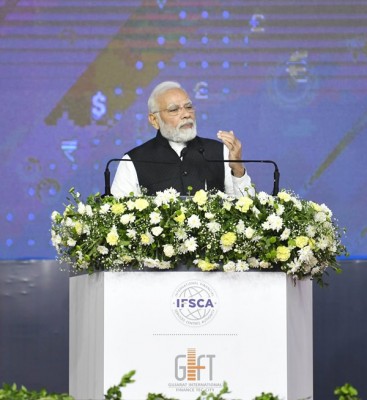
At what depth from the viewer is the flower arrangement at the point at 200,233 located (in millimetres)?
3928

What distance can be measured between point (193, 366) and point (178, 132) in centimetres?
132

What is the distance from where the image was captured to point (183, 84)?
6.45 metres

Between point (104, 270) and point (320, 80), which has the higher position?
point (320, 80)

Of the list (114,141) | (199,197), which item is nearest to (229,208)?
(199,197)

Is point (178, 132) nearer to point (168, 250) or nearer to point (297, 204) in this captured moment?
point (297, 204)

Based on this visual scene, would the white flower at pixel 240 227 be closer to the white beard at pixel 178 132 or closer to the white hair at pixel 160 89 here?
the white beard at pixel 178 132

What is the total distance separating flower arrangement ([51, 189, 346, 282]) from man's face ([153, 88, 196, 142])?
0.90 meters

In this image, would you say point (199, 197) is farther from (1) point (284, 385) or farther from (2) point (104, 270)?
(1) point (284, 385)

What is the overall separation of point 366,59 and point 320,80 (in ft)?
0.87

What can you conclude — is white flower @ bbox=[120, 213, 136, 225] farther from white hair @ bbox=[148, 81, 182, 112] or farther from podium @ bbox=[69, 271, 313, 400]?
white hair @ bbox=[148, 81, 182, 112]

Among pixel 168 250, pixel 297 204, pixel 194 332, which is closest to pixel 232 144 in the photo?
pixel 297 204

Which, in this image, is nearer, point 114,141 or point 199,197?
point 199,197

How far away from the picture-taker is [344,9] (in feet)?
21.5

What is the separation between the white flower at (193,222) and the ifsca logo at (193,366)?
389mm
